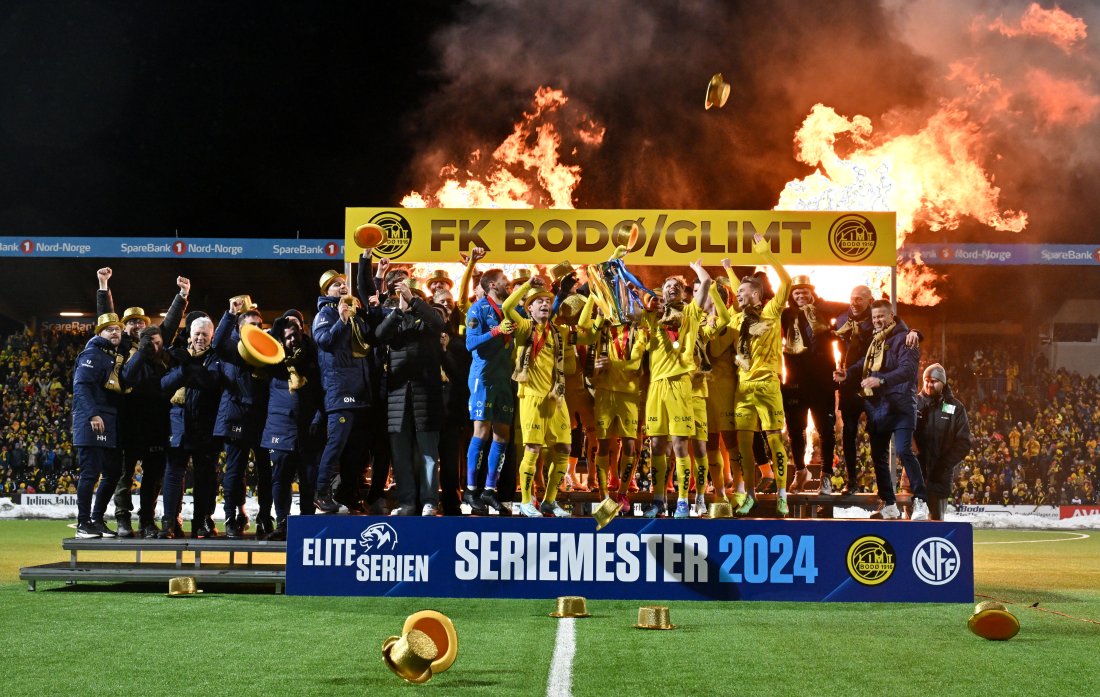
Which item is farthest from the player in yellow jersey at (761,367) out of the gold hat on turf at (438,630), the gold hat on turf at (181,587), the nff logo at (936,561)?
the gold hat on turf at (438,630)

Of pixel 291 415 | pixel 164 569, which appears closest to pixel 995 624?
pixel 291 415

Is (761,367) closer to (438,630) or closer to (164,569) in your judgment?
(438,630)

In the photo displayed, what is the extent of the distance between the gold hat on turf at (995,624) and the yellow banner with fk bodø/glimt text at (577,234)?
5.42m

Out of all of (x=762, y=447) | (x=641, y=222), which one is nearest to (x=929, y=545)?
(x=762, y=447)

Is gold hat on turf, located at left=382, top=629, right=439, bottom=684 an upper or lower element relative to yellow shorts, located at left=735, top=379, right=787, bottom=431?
lower

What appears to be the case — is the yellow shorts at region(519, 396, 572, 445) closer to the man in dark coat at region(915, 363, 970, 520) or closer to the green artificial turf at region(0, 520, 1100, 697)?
the green artificial turf at region(0, 520, 1100, 697)

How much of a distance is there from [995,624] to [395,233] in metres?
7.43

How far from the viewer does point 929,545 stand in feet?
33.0

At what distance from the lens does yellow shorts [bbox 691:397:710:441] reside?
34.2 feet

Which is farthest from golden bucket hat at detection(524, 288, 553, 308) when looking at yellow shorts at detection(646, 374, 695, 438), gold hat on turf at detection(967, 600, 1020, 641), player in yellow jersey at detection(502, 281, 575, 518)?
gold hat on turf at detection(967, 600, 1020, 641)

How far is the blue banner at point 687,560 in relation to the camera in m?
10.0

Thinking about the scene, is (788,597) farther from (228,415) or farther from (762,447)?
(228,415)

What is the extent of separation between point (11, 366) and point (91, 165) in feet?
21.5

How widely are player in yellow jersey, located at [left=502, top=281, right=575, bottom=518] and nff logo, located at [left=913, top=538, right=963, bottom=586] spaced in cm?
313
